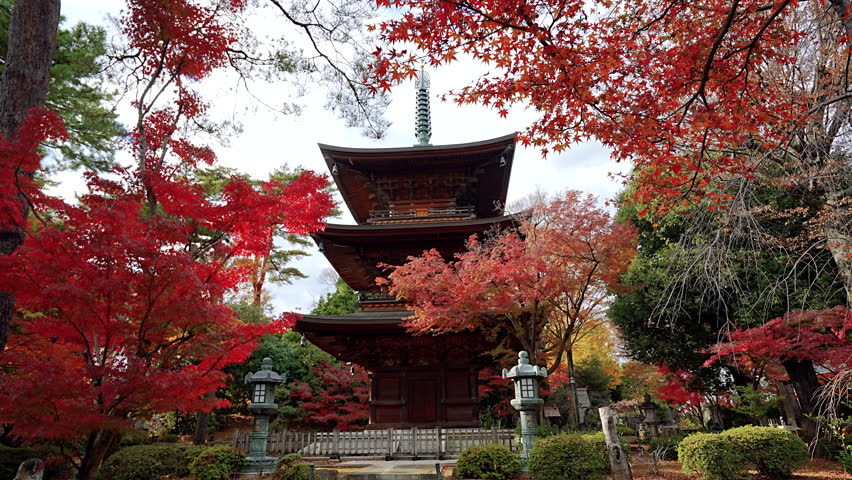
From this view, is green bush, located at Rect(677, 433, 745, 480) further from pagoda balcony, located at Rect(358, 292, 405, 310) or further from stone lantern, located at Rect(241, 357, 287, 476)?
pagoda balcony, located at Rect(358, 292, 405, 310)

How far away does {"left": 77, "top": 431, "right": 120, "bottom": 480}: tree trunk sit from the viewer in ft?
18.5

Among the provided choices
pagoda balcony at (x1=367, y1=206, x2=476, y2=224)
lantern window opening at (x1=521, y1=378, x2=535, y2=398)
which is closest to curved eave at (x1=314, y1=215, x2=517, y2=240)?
pagoda balcony at (x1=367, y1=206, x2=476, y2=224)

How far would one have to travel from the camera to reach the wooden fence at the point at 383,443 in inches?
449

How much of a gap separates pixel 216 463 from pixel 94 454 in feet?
12.9

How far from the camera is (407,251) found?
1549 cm

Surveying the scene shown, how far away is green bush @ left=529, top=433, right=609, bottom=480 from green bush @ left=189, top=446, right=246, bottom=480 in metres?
6.00

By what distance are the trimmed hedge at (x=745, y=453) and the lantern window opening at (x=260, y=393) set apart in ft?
27.9

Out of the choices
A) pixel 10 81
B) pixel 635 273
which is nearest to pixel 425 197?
pixel 635 273

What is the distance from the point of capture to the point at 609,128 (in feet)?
18.0

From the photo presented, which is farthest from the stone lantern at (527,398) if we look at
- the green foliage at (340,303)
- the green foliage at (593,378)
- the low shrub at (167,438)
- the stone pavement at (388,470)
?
the green foliage at (340,303)

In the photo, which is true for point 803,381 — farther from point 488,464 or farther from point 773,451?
point 488,464

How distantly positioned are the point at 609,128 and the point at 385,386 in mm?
11316

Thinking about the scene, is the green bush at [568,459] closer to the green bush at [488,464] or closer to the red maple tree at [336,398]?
the green bush at [488,464]

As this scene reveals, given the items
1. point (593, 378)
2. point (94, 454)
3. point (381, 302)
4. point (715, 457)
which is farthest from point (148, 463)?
point (593, 378)
